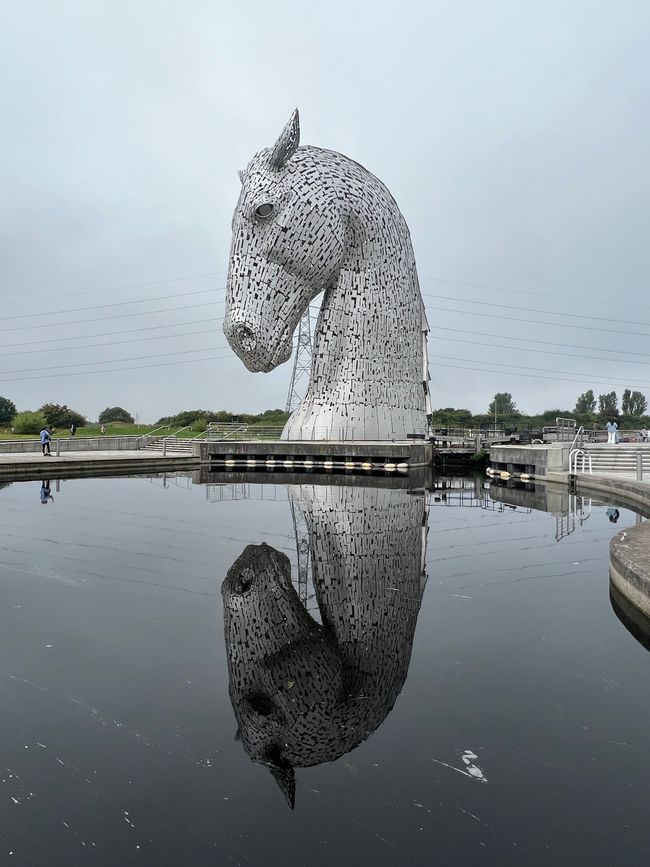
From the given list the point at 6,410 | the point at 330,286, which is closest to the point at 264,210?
the point at 330,286

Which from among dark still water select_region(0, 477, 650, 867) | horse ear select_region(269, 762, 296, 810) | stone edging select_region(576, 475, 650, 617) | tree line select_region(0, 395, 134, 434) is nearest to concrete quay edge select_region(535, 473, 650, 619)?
stone edging select_region(576, 475, 650, 617)

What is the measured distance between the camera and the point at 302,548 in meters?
7.25

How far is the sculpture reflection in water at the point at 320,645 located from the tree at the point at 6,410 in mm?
56880

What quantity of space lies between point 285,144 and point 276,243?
3534mm

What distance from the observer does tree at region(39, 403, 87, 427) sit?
48.4m

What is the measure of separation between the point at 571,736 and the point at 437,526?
251 inches

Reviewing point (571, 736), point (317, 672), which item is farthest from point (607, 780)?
point (317, 672)

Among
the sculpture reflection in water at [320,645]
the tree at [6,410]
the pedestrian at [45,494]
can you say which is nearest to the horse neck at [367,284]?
the pedestrian at [45,494]

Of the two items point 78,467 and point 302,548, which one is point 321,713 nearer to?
point 302,548

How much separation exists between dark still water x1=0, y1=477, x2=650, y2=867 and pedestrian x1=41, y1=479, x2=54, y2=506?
18.5 feet

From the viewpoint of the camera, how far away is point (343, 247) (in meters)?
22.4

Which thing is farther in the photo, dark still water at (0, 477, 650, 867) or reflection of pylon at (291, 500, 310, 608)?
reflection of pylon at (291, 500, 310, 608)

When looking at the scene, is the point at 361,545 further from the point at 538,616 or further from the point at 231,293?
the point at 231,293

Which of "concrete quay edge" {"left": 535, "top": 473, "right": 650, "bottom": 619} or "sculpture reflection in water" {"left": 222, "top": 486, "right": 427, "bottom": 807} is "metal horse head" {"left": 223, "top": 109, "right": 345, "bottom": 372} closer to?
"sculpture reflection in water" {"left": 222, "top": 486, "right": 427, "bottom": 807}
